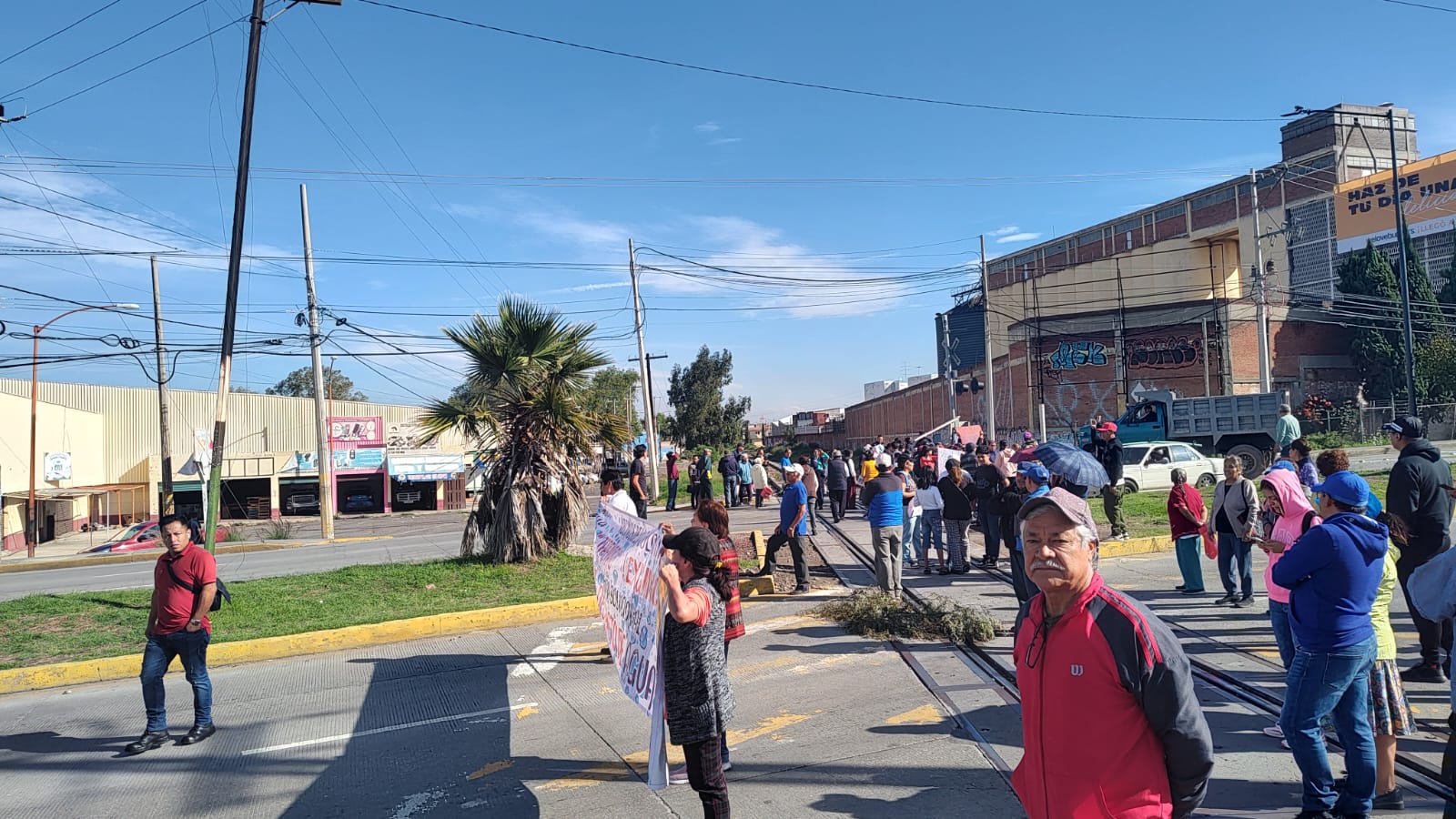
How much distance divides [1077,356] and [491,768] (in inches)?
1823

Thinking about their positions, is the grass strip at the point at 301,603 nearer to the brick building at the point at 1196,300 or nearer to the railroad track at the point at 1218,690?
the railroad track at the point at 1218,690

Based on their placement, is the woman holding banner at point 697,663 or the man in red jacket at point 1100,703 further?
the woman holding banner at point 697,663

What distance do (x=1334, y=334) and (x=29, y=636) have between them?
54.2 m

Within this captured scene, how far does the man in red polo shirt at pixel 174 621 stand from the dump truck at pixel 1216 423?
2592 centimetres

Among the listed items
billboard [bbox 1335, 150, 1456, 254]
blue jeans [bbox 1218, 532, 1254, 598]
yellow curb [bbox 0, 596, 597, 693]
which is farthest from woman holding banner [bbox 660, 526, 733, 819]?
billboard [bbox 1335, 150, 1456, 254]

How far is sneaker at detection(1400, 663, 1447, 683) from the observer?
6582 mm

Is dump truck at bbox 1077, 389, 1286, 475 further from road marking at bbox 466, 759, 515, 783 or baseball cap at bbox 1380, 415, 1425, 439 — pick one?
road marking at bbox 466, 759, 515, 783

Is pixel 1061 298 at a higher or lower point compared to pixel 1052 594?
higher

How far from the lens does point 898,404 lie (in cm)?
6303

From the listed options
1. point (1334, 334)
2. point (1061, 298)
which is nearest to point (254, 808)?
point (1334, 334)

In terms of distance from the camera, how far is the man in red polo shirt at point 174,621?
653cm

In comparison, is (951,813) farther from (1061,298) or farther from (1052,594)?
(1061,298)

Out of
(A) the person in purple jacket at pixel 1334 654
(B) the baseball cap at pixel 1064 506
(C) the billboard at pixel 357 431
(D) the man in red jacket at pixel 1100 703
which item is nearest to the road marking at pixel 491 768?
(D) the man in red jacket at pixel 1100 703

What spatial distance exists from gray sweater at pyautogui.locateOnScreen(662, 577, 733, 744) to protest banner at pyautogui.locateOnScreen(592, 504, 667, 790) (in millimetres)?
66
